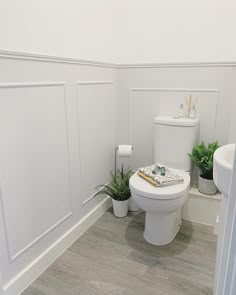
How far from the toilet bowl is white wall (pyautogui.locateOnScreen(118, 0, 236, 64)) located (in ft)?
3.09

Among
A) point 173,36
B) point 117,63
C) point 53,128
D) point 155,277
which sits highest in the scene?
point 173,36

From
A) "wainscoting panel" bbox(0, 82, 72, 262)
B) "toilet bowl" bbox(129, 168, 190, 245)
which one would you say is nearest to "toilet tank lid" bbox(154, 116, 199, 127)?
"toilet bowl" bbox(129, 168, 190, 245)

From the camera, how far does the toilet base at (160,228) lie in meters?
1.70

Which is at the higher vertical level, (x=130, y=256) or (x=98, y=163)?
(x=98, y=163)

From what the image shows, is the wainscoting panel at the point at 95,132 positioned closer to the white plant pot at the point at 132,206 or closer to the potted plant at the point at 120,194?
the potted plant at the point at 120,194

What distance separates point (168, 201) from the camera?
1507mm

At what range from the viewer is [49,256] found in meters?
1.55

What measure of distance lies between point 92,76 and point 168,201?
1032mm

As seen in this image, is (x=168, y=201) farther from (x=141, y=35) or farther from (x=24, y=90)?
(x=141, y=35)

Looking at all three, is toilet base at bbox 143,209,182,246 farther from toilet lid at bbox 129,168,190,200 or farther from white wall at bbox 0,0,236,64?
white wall at bbox 0,0,236,64

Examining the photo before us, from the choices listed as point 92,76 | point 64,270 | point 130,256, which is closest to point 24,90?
point 92,76

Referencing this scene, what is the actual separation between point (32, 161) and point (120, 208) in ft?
3.12

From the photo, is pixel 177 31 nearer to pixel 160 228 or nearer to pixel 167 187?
pixel 167 187

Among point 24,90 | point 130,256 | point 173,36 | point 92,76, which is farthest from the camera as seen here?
point 173,36
